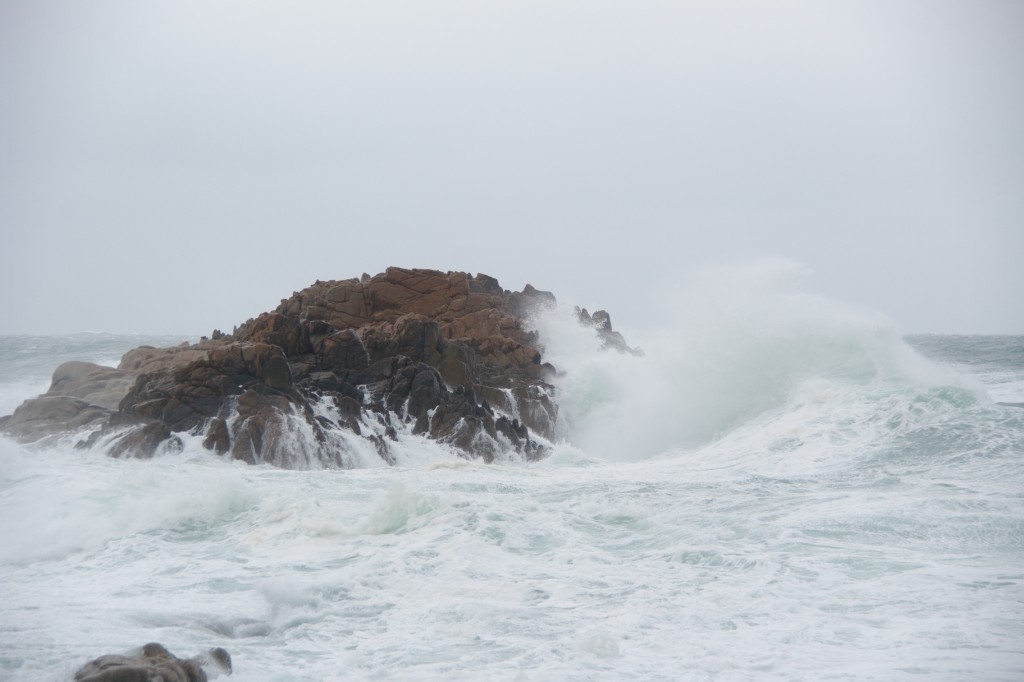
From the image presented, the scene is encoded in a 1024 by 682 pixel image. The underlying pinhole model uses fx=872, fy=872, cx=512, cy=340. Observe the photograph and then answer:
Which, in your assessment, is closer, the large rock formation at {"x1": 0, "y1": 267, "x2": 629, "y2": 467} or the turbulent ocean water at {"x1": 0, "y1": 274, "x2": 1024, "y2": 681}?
the turbulent ocean water at {"x1": 0, "y1": 274, "x2": 1024, "y2": 681}

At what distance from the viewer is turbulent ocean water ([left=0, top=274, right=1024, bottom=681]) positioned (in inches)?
258

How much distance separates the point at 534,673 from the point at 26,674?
11.3 feet

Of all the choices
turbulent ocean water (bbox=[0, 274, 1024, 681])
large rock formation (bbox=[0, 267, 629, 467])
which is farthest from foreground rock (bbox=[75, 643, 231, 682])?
large rock formation (bbox=[0, 267, 629, 467])

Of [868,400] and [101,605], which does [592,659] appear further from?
[868,400]

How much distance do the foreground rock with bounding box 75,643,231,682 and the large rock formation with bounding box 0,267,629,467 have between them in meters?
9.19

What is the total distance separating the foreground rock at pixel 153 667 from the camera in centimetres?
532

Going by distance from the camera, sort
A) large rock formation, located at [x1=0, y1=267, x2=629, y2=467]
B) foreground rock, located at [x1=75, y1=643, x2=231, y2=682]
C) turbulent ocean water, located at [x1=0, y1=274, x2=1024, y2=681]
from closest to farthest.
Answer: foreground rock, located at [x1=75, y1=643, x2=231, y2=682], turbulent ocean water, located at [x1=0, y1=274, x2=1024, y2=681], large rock formation, located at [x1=0, y1=267, x2=629, y2=467]

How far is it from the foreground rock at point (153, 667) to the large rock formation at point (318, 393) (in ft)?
30.2

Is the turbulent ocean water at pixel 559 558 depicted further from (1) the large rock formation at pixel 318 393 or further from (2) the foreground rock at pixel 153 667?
(1) the large rock formation at pixel 318 393

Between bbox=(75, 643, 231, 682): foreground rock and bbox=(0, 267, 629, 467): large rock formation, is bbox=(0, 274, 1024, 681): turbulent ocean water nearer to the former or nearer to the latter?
bbox=(75, 643, 231, 682): foreground rock

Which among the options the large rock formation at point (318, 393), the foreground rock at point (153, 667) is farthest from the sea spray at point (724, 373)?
the foreground rock at point (153, 667)

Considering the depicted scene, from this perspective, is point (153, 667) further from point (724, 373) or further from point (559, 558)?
point (724, 373)

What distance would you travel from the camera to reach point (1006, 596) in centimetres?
750

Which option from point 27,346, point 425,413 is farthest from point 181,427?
point 27,346
